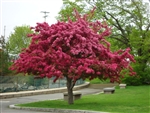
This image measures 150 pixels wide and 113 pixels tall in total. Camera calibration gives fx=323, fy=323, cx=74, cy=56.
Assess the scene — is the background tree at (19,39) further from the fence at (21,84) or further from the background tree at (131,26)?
the fence at (21,84)

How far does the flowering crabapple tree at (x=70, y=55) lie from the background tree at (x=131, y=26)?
1716 cm

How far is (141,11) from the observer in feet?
124

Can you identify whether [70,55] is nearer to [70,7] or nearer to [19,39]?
[70,7]

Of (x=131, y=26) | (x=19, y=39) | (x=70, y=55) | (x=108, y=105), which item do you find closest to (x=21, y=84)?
(x=70, y=55)

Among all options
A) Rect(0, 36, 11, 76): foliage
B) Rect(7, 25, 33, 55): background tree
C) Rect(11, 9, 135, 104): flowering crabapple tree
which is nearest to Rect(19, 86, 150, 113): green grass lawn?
Rect(11, 9, 135, 104): flowering crabapple tree

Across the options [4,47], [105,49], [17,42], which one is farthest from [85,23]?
[17,42]

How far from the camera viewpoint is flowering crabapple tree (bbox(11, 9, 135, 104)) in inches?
612

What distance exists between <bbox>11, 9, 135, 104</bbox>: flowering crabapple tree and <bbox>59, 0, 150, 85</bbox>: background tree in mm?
17160

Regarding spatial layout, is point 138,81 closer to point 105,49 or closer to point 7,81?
point 7,81

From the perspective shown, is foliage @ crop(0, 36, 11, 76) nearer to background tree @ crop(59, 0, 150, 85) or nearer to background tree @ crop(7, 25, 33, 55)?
background tree @ crop(59, 0, 150, 85)

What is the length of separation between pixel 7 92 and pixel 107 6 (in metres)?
19.7

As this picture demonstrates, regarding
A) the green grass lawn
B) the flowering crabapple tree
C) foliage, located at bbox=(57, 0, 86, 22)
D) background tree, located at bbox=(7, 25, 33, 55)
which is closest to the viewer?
the green grass lawn

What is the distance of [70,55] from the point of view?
16266 mm

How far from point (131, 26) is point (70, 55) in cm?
2483
